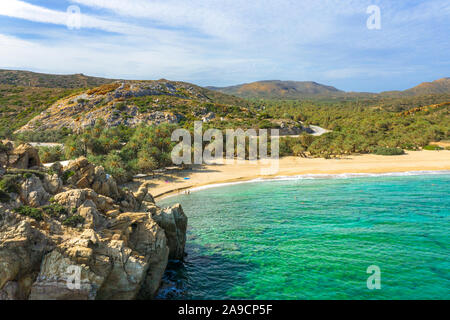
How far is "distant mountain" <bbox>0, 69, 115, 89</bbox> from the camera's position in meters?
111

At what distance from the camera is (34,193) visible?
9250 mm

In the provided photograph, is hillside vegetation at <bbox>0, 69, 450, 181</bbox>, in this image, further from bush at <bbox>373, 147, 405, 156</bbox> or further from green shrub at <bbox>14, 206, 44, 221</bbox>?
green shrub at <bbox>14, 206, 44, 221</bbox>

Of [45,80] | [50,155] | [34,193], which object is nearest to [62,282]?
[34,193]

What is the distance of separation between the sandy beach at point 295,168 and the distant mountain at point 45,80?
318ft

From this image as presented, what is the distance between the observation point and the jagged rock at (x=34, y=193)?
29.8ft

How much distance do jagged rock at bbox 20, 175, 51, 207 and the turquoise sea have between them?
5322 millimetres

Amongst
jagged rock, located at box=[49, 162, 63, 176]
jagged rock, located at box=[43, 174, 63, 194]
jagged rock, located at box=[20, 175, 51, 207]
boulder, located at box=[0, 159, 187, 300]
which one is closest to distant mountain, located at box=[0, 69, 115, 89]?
jagged rock, located at box=[49, 162, 63, 176]

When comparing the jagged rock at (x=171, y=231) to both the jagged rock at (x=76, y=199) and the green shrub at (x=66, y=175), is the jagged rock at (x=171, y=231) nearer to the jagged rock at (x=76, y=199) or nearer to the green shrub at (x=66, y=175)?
the jagged rock at (x=76, y=199)

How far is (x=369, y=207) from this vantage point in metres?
19.4

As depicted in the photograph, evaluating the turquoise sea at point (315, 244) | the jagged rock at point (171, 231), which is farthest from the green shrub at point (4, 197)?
the turquoise sea at point (315, 244)

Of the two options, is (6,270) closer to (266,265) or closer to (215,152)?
(266,265)

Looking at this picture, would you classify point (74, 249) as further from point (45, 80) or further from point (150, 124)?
point (45, 80)

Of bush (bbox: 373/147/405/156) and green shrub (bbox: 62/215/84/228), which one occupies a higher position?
bush (bbox: 373/147/405/156)

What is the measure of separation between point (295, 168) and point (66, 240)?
97.7 ft
